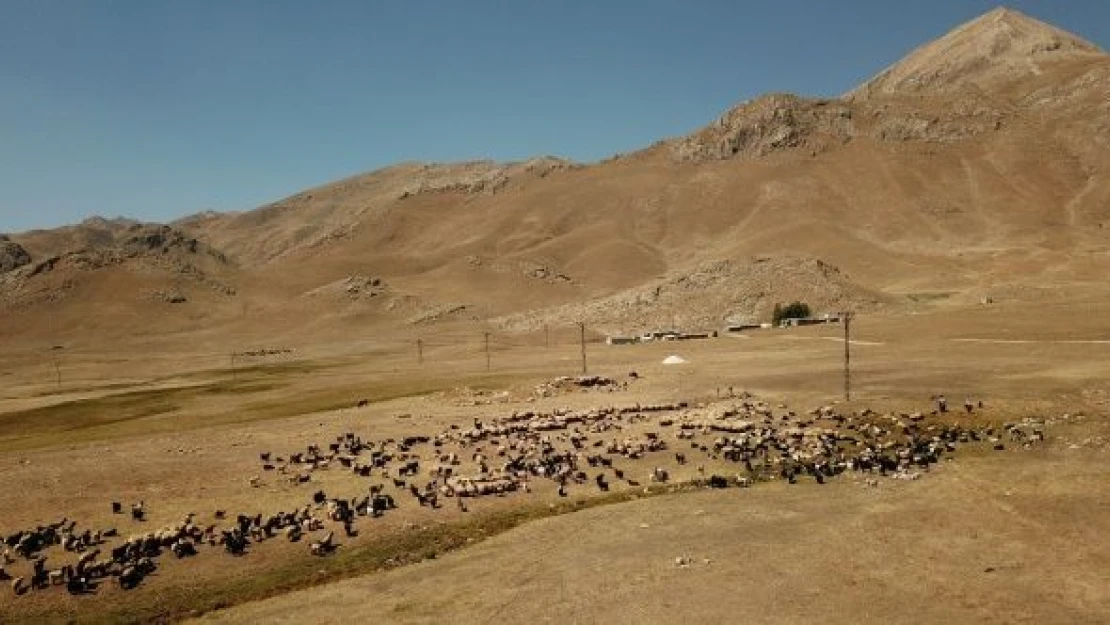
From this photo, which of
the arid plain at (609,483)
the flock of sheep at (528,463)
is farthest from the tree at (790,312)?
the flock of sheep at (528,463)

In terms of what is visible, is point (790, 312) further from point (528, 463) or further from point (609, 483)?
point (609, 483)

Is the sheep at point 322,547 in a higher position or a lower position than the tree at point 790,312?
lower

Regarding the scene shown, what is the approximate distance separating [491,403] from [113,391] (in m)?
47.1

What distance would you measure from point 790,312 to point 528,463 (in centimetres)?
7161

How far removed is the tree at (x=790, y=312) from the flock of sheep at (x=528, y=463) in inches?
2207

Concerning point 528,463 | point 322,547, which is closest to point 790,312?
point 528,463

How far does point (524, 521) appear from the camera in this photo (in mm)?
27312

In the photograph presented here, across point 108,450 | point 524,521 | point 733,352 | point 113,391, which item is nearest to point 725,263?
point 733,352

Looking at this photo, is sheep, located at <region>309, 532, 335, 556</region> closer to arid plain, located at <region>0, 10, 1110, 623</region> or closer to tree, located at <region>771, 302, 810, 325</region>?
arid plain, located at <region>0, 10, 1110, 623</region>

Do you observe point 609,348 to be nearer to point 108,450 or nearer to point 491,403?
point 491,403

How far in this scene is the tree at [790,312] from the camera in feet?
327

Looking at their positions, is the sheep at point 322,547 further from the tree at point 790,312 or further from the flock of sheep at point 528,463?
the tree at point 790,312

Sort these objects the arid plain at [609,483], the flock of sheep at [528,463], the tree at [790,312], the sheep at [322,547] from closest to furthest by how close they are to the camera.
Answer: the arid plain at [609,483] < the sheep at [322,547] < the flock of sheep at [528,463] < the tree at [790,312]

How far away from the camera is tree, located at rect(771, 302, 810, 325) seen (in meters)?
99.7
